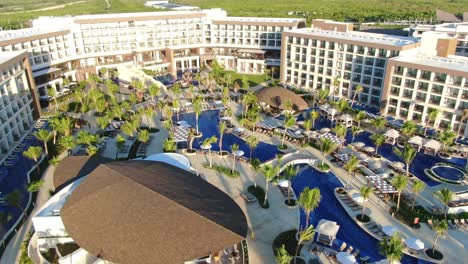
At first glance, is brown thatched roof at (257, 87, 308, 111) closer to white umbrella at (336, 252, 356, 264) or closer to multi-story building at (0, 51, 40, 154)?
white umbrella at (336, 252, 356, 264)

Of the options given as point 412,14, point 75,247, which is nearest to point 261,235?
point 75,247

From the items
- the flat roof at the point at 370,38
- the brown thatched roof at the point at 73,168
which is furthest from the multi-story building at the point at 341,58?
the brown thatched roof at the point at 73,168

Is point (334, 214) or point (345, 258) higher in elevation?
point (345, 258)

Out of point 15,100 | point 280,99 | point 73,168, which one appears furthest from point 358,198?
point 15,100

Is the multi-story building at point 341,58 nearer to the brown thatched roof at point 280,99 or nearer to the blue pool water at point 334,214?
the brown thatched roof at point 280,99

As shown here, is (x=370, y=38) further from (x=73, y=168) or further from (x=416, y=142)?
(x=73, y=168)
